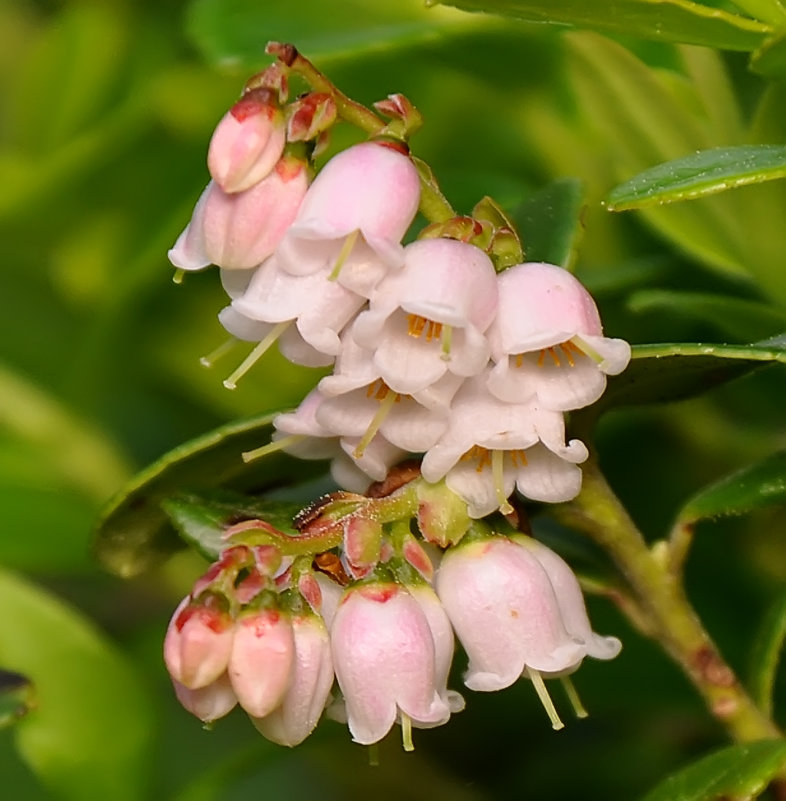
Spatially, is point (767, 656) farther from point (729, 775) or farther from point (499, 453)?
point (499, 453)

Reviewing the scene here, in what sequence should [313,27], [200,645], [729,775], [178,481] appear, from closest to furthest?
[200,645] < [729,775] < [178,481] < [313,27]

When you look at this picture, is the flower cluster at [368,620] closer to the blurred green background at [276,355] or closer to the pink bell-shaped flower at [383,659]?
the pink bell-shaped flower at [383,659]

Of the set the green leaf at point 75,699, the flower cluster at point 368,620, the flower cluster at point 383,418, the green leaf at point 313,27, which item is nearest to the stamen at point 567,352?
the flower cluster at point 383,418

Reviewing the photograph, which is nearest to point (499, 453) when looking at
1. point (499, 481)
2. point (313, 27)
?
point (499, 481)

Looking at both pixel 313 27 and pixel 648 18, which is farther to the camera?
pixel 313 27

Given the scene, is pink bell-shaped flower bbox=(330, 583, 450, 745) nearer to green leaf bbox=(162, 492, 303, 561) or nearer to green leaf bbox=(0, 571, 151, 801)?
green leaf bbox=(162, 492, 303, 561)

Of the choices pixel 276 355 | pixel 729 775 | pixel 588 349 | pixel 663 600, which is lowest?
pixel 729 775

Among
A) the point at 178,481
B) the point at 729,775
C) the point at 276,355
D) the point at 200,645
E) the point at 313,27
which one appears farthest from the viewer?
the point at 276,355

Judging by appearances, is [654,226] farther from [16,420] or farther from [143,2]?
[143,2]
